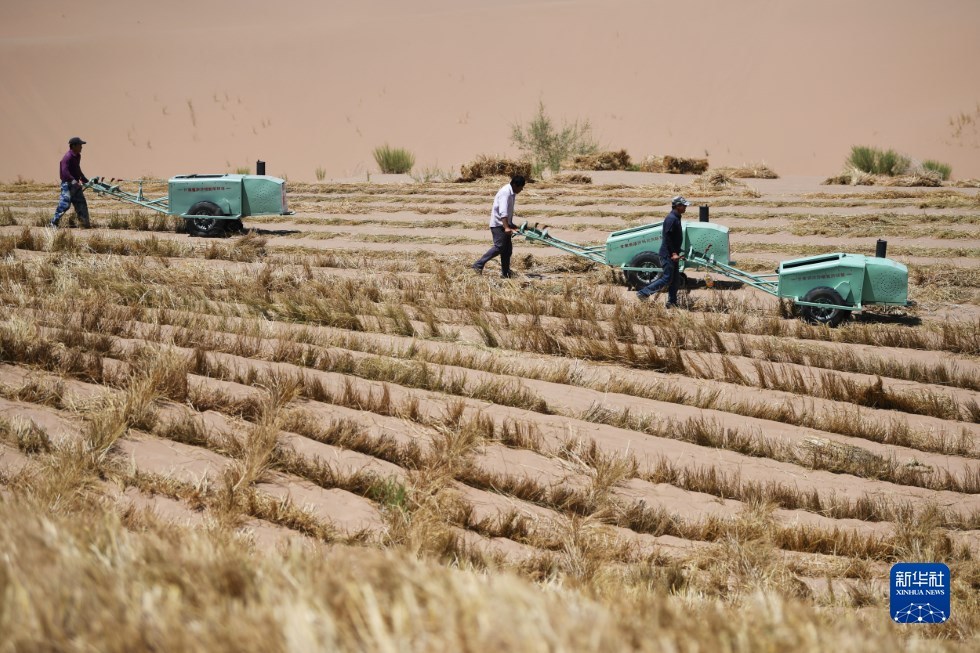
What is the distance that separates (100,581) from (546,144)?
2357 centimetres

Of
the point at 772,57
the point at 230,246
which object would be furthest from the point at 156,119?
the point at 230,246

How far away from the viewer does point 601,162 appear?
23172 mm

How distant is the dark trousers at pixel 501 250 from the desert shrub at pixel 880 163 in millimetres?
11775

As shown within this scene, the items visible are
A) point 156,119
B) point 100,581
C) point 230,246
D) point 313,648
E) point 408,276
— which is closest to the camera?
point 313,648

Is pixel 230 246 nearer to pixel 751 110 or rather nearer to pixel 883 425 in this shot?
pixel 883 425

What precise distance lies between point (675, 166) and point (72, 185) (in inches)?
500

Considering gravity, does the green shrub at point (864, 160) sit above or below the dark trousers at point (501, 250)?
above

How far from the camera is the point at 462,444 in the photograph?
6.41 m

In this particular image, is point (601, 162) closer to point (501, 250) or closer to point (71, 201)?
point (501, 250)

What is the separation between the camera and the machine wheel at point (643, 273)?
11.9 metres

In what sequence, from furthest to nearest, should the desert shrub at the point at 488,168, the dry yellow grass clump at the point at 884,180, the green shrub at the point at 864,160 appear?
1. the green shrub at the point at 864,160
2. the desert shrub at the point at 488,168
3. the dry yellow grass clump at the point at 884,180

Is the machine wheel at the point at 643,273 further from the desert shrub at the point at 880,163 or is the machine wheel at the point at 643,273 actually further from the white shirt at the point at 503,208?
the desert shrub at the point at 880,163

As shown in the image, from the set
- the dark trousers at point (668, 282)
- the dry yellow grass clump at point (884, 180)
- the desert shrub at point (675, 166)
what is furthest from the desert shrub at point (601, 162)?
the dark trousers at point (668, 282)

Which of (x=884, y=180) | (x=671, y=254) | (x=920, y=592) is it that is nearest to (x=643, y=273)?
(x=671, y=254)
